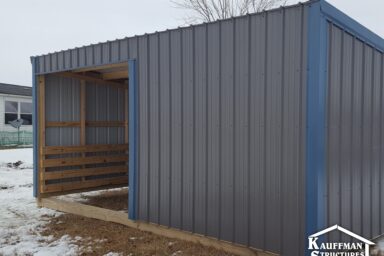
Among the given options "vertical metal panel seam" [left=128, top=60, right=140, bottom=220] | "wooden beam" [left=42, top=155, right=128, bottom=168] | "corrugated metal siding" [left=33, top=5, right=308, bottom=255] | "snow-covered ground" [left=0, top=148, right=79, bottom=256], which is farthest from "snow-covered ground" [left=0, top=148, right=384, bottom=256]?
"corrugated metal siding" [left=33, top=5, right=308, bottom=255]

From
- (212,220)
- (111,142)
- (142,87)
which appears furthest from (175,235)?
(111,142)

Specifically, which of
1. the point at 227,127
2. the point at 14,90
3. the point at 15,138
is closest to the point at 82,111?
the point at 227,127

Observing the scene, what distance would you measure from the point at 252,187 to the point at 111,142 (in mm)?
4747

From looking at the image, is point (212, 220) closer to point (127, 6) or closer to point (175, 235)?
point (175, 235)

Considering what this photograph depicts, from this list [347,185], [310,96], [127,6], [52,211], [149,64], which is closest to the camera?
[310,96]

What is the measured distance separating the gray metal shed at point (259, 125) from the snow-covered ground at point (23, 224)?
1.14 metres

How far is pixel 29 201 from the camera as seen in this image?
294 inches

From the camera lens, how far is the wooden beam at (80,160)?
22.6 feet

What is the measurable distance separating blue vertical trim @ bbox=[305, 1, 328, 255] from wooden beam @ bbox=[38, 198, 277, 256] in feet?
2.18

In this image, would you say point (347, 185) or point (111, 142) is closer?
point (347, 185)

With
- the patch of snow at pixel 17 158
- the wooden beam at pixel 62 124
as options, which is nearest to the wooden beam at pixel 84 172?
the wooden beam at pixel 62 124

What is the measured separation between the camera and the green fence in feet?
69.2

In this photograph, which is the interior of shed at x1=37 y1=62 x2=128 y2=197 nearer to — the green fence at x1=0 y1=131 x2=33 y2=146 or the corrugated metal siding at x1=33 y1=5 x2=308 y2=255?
the corrugated metal siding at x1=33 y1=5 x2=308 y2=255

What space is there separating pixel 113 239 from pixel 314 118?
2.93 m
